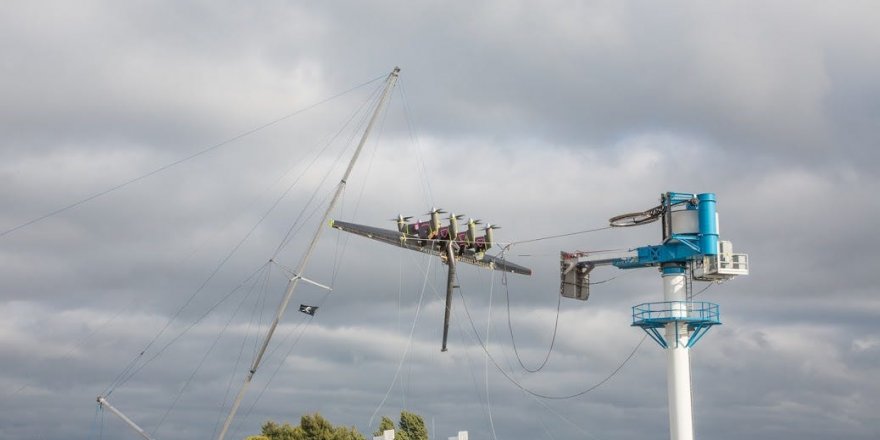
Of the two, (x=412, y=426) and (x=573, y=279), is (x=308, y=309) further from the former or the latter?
(x=412, y=426)

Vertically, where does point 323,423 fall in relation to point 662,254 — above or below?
below

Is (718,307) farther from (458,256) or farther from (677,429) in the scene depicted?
(458,256)

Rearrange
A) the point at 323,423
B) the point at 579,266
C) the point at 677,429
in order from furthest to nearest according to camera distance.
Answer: the point at 323,423, the point at 579,266, the point at 677,429

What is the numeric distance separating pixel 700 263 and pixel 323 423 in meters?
49.1

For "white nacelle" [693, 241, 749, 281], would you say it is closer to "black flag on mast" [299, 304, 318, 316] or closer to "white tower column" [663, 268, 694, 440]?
"white tower column" [663, 268, 694, 440]

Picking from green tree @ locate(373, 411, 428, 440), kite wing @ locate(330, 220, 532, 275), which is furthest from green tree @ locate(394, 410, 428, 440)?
kite wing @ locate(330, 220, 532, 275)

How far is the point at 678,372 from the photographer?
2518 inches

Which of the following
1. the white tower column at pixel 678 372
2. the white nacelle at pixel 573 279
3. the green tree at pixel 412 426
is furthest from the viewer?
the green tree at pixel 412 426

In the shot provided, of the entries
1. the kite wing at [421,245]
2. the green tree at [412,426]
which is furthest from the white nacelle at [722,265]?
the green tree at [412,426]

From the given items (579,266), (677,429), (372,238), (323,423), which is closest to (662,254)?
(579,266)

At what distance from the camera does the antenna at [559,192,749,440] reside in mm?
63750

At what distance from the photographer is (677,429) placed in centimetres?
6322

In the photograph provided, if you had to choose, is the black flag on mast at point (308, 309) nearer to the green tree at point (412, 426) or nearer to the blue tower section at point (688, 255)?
the blue tower section at point (688, 255)

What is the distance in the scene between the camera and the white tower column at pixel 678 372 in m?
63.2
